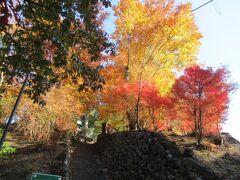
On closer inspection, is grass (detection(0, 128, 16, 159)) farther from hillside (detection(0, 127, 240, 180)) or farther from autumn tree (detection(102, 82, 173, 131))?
autumn tree (detection(102, 82, 173, 131))

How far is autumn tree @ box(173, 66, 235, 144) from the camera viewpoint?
14.8m

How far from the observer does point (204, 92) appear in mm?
14867

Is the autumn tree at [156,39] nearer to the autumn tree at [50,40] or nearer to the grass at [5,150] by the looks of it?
the grass at [5,150]

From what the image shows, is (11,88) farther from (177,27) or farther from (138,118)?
(177,27)

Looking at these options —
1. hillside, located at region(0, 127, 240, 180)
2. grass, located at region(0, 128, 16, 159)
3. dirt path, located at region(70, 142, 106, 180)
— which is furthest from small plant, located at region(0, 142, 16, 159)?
dirt path, located at region(70, 142, 106, 180)

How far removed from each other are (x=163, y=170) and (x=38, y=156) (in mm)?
6309

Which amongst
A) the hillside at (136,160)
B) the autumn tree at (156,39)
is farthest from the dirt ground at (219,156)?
the autumn tree at (156,39)

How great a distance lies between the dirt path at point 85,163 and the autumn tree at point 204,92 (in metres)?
5.38

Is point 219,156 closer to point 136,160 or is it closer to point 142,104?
point 136,160

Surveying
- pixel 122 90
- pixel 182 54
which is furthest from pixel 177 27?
pixel 122 90

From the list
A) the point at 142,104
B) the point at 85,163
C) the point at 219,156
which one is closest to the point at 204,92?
the point at 219,156

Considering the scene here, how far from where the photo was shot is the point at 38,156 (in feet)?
51.6

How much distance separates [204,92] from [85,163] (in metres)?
7.42

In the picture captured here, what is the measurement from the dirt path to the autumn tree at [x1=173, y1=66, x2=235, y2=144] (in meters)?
5.38
